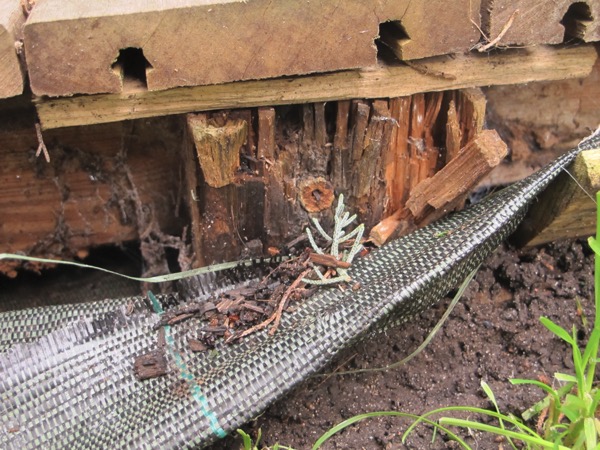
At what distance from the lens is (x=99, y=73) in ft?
4.30

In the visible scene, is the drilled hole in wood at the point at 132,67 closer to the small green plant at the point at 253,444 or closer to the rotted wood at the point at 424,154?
the rotted wood at the point at 424,154

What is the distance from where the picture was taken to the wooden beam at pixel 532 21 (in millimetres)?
1406

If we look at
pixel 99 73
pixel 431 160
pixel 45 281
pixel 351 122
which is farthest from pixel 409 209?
pixel 45 281

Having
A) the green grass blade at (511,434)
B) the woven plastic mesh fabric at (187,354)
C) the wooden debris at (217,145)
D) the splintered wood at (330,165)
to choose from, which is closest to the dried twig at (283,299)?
the woven plastic mesh fabric at (187,354)

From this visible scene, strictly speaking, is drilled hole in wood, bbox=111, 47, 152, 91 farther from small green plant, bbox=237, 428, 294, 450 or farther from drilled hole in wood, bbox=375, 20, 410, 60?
small green plant, bbox=237, 428, 294, 450

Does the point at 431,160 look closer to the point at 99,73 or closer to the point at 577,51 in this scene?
the point at 577,51

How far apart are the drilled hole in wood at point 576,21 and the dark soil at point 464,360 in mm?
588

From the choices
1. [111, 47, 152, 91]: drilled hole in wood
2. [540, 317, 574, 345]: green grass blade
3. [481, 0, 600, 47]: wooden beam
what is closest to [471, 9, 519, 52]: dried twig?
[481, 0, 600, 47]: wooden beam

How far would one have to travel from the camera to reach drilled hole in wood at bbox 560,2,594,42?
59.0 inches

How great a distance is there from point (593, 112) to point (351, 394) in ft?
3.70

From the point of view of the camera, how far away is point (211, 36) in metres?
1.29

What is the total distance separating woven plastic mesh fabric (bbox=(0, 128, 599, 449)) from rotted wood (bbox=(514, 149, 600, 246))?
52mm

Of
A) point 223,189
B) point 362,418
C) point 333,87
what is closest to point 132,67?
point 223,189

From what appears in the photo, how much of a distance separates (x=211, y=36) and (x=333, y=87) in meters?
0.33
